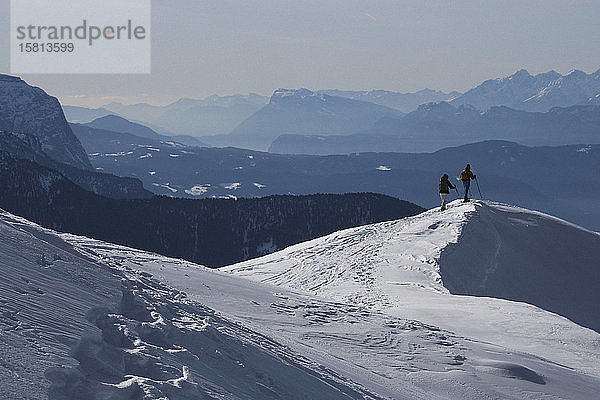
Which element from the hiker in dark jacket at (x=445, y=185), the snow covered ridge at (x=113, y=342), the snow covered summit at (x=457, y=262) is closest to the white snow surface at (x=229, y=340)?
the snow covered ridge at (x=113, y=342)

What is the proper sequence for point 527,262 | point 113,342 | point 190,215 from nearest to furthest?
point 113,342, point 527,262, point 190,215

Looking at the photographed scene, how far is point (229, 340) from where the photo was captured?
990cm

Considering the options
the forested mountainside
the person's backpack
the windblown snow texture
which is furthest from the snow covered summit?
the forested mountainside

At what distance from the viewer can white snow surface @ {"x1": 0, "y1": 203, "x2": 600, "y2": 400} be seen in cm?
716

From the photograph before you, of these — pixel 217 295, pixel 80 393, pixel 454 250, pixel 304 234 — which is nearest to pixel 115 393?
pixel 80 393

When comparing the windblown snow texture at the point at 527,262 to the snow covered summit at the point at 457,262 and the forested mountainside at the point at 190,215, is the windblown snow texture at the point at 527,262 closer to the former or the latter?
the snow covered summit at the point at 457,262

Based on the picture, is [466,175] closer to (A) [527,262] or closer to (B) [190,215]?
(A) [527,262]

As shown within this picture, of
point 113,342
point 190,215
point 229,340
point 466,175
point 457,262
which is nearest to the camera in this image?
point 113,342

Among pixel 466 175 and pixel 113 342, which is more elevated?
pixel 466 175

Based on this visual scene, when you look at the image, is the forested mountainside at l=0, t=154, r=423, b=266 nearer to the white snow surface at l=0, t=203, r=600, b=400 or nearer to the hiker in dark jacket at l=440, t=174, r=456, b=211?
the hiker in dark jacket at l=440, t=174, r=456, b=211

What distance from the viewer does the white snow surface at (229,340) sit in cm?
716

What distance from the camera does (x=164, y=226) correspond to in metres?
148

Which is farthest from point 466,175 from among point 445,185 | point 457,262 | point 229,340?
point 229,340

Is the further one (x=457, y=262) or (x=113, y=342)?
(x=457, y=262)
